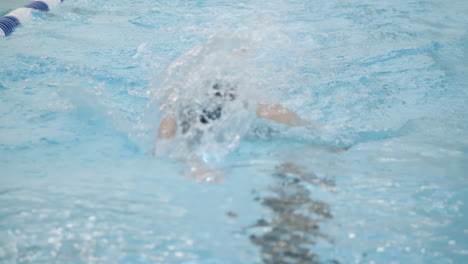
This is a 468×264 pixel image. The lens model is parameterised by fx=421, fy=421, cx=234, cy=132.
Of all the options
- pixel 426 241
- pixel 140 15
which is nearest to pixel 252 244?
pixel 426 241

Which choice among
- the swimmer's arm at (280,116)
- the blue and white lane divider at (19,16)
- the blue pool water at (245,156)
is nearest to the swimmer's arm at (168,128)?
the blue pool water at (245,156)

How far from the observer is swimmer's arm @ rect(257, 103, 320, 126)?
3.42 m

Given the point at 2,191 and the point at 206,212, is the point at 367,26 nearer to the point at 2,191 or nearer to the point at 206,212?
the point at 206,212

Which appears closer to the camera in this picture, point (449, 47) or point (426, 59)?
point (426, 59)

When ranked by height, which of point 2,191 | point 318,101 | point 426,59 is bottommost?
point 2,191

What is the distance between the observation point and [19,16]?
258 inches

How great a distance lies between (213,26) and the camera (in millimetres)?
6664

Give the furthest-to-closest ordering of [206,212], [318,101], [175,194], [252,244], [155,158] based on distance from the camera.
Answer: [318,101] < [155,158] < [175,194] < [206,212] < [252,244]

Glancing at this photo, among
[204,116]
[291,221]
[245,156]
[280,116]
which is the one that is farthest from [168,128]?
[291,221]

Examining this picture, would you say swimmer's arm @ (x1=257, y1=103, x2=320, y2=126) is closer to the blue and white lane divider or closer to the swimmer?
the swimmer

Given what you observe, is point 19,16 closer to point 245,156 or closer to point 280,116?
point 280,116

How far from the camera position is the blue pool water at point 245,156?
2092mm

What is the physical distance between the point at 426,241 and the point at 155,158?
170cm

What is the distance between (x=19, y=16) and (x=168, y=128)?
4.93 meters
